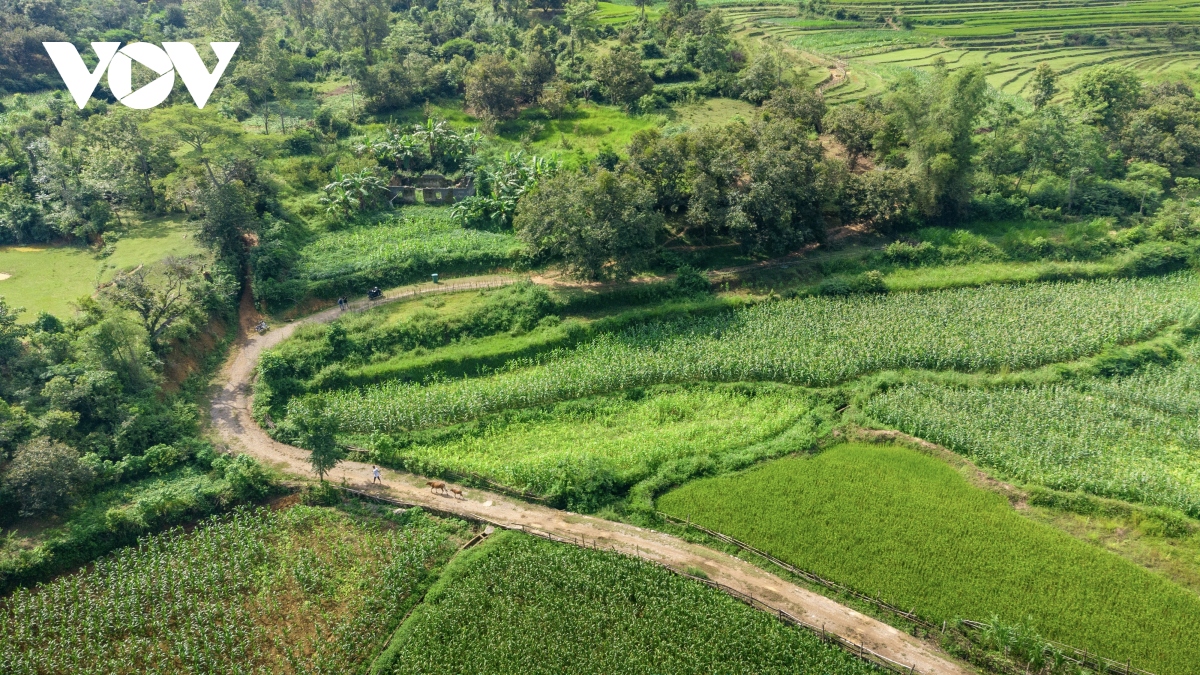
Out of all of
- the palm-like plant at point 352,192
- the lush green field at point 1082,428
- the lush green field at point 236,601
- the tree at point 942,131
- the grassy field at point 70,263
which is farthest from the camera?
the palm-like plant at point 352,192

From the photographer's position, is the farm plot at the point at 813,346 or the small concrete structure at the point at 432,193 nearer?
the farm plot at the point at 813,346

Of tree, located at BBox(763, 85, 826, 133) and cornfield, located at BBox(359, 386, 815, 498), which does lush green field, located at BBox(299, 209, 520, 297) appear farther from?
tree, located at BBox(763, 85, 826, 133)

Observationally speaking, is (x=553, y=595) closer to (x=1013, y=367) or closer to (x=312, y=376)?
Answer: (x=312, y=376)

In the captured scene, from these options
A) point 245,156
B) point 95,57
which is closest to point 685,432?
point 245,156

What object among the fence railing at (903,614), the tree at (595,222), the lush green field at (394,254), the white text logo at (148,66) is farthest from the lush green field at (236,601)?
the white text logo at (148,66)

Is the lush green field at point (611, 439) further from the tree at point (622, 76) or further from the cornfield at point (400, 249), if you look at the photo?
the tree at point (622, 76)

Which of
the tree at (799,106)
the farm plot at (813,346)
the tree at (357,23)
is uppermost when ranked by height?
the tree at (357,23)

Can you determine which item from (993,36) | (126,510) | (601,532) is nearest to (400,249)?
(126,510)
